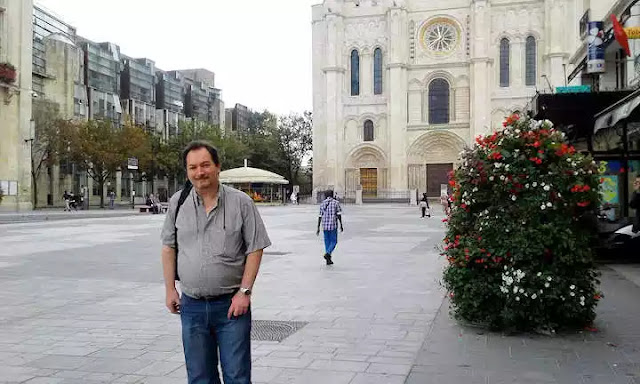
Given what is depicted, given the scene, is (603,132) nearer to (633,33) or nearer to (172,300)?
(633,33)

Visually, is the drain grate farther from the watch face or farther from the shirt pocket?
the watch face

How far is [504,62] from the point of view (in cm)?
5884

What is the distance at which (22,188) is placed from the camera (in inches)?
1555

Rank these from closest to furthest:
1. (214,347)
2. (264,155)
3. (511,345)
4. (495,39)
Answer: (214,347)
(511,345)
(495,39)
(264,155)

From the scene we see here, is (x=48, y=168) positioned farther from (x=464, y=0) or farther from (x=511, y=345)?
(x=511, y=345)

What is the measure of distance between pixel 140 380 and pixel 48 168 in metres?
54.8

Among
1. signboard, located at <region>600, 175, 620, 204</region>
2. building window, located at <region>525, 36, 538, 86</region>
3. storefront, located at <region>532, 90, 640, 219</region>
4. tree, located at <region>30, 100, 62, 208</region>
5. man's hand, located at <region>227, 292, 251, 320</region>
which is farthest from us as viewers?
building window, located at <region>525, 36, 538, 86</region>

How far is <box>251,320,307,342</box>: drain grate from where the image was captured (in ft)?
20.7

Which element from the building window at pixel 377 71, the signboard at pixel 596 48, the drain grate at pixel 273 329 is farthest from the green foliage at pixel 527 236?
the building window at pixel 377 71

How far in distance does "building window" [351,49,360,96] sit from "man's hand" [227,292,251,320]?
60665 mm

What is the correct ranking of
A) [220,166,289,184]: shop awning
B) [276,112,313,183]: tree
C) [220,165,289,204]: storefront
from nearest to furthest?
[220,166,289,184]: shop awning
[220,165,289,204]: storefront
[276,112,313,183]: tree

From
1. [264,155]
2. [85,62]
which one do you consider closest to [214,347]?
[85,62]

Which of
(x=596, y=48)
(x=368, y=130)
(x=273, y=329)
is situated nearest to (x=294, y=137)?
(x=368, y=130)

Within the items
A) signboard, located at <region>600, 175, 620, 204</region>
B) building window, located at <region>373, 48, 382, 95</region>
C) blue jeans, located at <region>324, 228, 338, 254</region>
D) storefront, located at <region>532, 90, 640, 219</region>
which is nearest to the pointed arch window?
building window, located at <region>373, 48, 382, 95</region>
